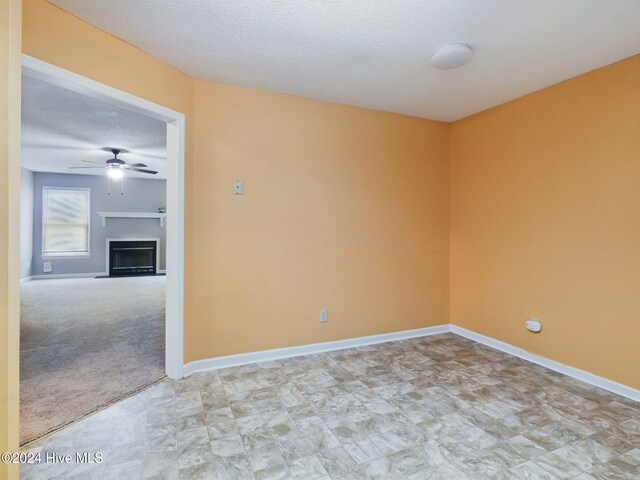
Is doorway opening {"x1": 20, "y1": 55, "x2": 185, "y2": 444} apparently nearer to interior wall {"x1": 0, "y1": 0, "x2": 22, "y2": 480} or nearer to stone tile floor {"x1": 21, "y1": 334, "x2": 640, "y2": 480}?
stone tile floor {"x1": 21, "y1": 334, "x2": 640, "y2": 480}

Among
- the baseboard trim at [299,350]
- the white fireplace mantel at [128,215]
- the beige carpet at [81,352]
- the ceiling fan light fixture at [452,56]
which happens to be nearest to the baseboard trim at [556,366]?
the baseboard trim at [299,350]

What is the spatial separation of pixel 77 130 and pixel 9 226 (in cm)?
386

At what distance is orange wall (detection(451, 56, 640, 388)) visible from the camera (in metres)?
2.32

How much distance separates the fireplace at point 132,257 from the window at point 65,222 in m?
0.58

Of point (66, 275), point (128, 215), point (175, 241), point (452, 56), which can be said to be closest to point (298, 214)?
point (175, 241)

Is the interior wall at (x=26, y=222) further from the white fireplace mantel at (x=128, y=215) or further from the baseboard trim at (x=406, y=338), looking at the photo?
the baseboard trim at (x=406, y=338)

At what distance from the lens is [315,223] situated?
3.13m

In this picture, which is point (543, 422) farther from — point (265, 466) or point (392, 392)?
point (265, 466)

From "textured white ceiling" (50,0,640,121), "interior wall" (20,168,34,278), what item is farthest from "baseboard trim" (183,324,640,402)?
"interior wall" (20,168,34,278)

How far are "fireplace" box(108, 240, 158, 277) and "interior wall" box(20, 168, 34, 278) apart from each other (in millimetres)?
1438

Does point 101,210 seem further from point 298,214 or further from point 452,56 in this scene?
point 452,56

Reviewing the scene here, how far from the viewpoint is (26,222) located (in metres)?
6.65

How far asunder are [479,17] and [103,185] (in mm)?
8238

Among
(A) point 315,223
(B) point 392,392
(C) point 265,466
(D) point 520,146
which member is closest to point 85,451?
(C) point 265,466
